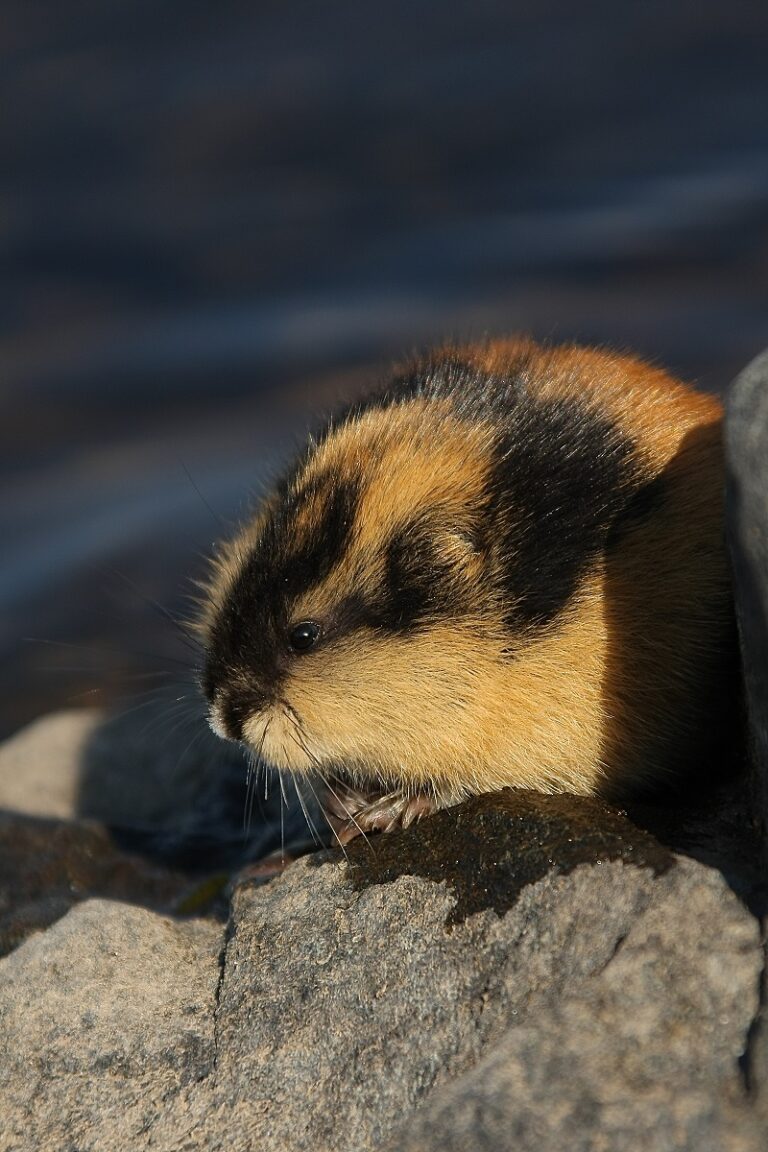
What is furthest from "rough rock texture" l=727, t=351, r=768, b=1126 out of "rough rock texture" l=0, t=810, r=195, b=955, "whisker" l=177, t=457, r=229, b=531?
"whisker" l=177, t=457, r=229, b=531

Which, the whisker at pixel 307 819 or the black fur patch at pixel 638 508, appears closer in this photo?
the black fur patch at pixel 638 508

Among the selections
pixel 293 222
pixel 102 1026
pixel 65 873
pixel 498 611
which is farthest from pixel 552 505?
pixel 293 222

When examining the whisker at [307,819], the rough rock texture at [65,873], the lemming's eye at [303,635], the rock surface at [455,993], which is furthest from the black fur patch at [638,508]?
the rough rock texture at [65,873]

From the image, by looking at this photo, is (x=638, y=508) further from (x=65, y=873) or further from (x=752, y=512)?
(x=65, y=873)

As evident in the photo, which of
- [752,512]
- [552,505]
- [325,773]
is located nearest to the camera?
[752,512]

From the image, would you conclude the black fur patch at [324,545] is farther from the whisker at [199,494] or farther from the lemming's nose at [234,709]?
the whisker at [199,494]

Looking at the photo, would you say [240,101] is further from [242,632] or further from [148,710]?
[242,632]

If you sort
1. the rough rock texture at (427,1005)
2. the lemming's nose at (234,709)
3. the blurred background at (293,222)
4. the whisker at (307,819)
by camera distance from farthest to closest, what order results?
the blurred background at (293,222)
the whisker at (307,819)
the lemming's nose at (234,709)
the rough rock texture at (427,1005)

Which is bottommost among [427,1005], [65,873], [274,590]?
[65,873]
